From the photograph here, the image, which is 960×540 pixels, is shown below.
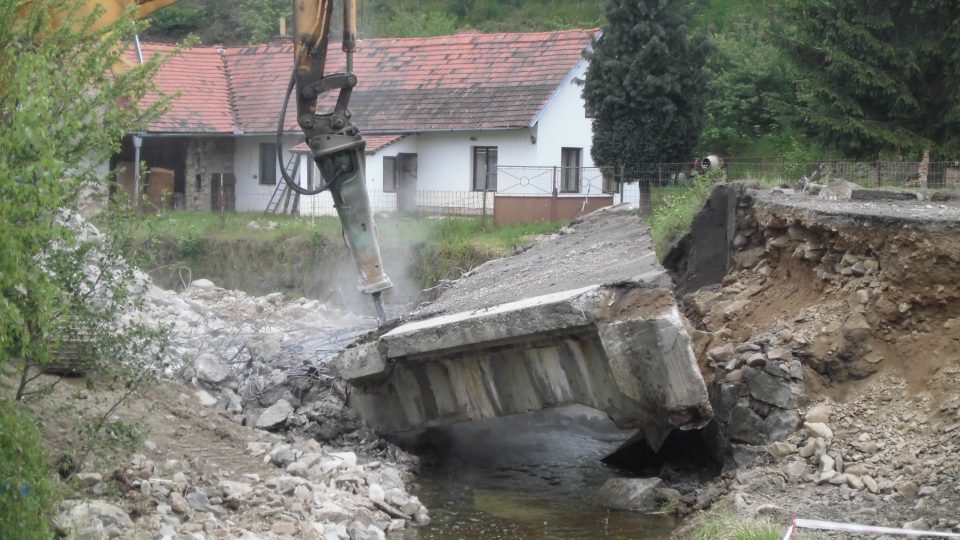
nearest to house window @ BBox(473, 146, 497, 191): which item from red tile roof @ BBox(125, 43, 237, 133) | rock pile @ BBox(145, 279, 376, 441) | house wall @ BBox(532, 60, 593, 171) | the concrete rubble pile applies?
house wall @ BBox(532, 60, 593, 171)

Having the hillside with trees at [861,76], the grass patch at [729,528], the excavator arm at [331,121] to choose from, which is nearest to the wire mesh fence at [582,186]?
the hillside with trees at [861,76]

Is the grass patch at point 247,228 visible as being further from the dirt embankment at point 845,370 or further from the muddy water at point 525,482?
the dirt embankment at point 845,370

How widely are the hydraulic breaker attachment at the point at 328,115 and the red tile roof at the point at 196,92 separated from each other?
19.1 m

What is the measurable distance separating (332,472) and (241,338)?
180 inches

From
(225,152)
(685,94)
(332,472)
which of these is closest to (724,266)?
(332,472)

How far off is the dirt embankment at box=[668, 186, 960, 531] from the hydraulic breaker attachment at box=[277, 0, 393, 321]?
357 centimetres

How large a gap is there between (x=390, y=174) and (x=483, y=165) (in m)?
2.34

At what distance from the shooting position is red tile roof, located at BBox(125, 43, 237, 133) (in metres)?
30.8

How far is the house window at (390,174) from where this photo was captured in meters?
29.9

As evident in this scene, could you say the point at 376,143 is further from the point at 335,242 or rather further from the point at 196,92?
the point at 196,92

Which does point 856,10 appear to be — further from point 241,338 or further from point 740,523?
point 740,523

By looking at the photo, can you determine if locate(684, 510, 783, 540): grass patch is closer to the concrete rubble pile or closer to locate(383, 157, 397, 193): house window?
the concrete rubble pile

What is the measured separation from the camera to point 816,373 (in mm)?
9969

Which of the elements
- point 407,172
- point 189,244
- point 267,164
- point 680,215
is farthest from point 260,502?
point 267,164
